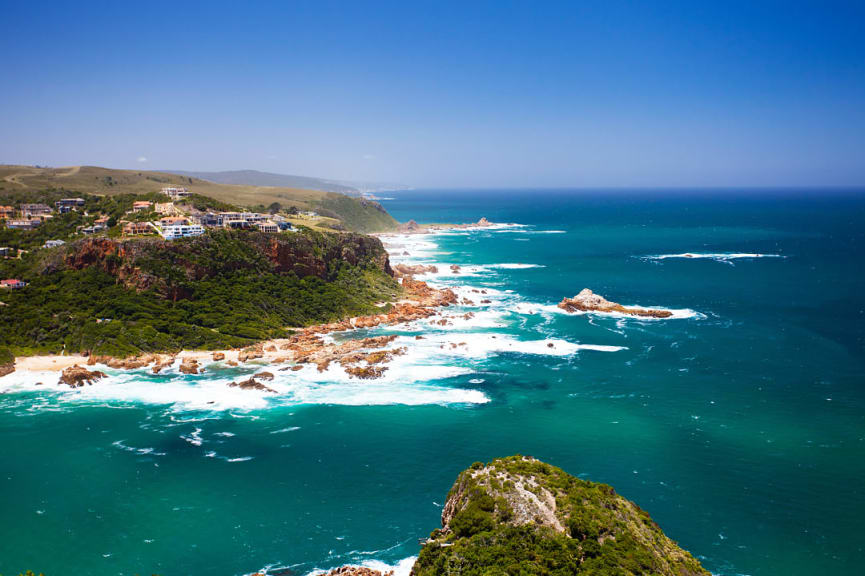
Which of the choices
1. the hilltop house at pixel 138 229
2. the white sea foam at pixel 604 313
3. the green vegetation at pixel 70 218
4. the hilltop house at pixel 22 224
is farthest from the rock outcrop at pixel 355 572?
the hilltop house at pixel 22 224

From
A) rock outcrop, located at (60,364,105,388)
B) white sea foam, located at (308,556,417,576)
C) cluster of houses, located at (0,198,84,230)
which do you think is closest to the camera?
white sea foam, located at (308,556,417,576)

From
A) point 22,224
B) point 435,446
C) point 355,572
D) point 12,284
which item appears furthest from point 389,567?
point 22,224

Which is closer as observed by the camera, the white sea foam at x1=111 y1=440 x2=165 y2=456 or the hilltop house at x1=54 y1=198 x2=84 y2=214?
the white sea foam at x1=111 y1=440 x2=165 y2=456

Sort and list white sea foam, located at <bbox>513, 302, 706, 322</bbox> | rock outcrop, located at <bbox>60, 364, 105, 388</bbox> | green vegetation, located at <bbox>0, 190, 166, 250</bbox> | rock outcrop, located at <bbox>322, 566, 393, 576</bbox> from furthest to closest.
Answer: green vegetation, located at <bbox>0, 190, 166, 250</bbox>
white sea foam, located at <bbox>513, 302, 706, 322</bbox>
rock outcrop, located at <bbox>60, 364, 105, 388</bbox>
rock outcrop, located at <bbox>322, 566, 393, 576</bbox>

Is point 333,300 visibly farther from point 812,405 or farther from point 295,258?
point 812,405

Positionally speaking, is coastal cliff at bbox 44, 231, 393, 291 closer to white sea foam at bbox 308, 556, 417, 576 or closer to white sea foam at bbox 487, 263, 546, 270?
white sea foam at bbox 487, 263, 546, 270

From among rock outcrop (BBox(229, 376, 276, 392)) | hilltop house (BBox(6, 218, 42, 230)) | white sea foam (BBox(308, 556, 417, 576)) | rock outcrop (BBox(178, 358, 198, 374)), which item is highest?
hilltop house (BBox(6, 218, 42, 230))

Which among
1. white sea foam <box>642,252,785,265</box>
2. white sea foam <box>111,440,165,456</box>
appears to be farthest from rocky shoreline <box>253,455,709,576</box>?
white sea foam <box>642,252,785,265</box>

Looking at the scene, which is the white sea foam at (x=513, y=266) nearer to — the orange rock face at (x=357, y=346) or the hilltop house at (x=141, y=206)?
the orange rock face at (x=357, y=346)
